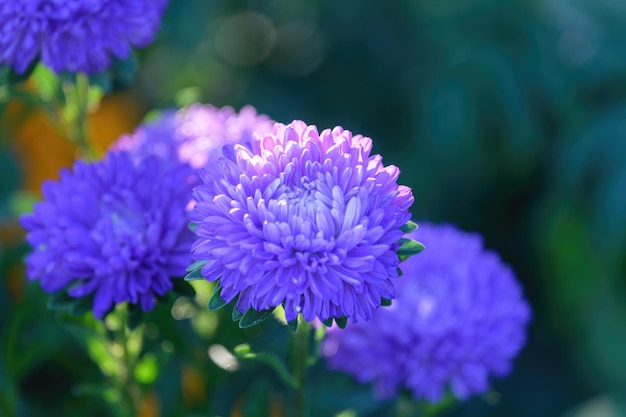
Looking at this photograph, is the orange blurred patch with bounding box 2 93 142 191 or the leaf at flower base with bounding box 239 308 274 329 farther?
the orange blurred patch with bounding box 2 93 142 191

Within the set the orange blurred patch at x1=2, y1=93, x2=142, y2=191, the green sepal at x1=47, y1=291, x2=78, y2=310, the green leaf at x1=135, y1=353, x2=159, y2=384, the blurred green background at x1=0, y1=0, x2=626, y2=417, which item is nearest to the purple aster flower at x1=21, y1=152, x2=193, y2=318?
the green sepal at x1=47, y1=291, x2=78, y2=310

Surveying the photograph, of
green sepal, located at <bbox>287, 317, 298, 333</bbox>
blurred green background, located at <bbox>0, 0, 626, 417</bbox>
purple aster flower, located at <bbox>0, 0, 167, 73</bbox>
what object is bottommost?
green sepal, located at <bbox>287, 317, 298, 333</bbox>

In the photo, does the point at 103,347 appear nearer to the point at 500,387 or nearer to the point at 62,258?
the point at 62,258

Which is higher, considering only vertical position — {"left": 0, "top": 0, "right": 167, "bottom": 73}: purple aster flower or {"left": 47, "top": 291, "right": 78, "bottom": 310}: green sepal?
{"left": 0, "top": 0, "right": 167, "bottom": 73}: purple aster flower

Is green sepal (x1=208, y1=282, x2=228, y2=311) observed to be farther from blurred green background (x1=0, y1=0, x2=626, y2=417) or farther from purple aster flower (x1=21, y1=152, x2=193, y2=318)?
blurred green background (x1=0, y1=0, x2=626, y2=417)

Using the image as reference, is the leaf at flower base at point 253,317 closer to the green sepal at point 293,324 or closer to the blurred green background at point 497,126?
the green sepal at point 293,324

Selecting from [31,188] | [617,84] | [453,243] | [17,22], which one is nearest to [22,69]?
[17,22]
